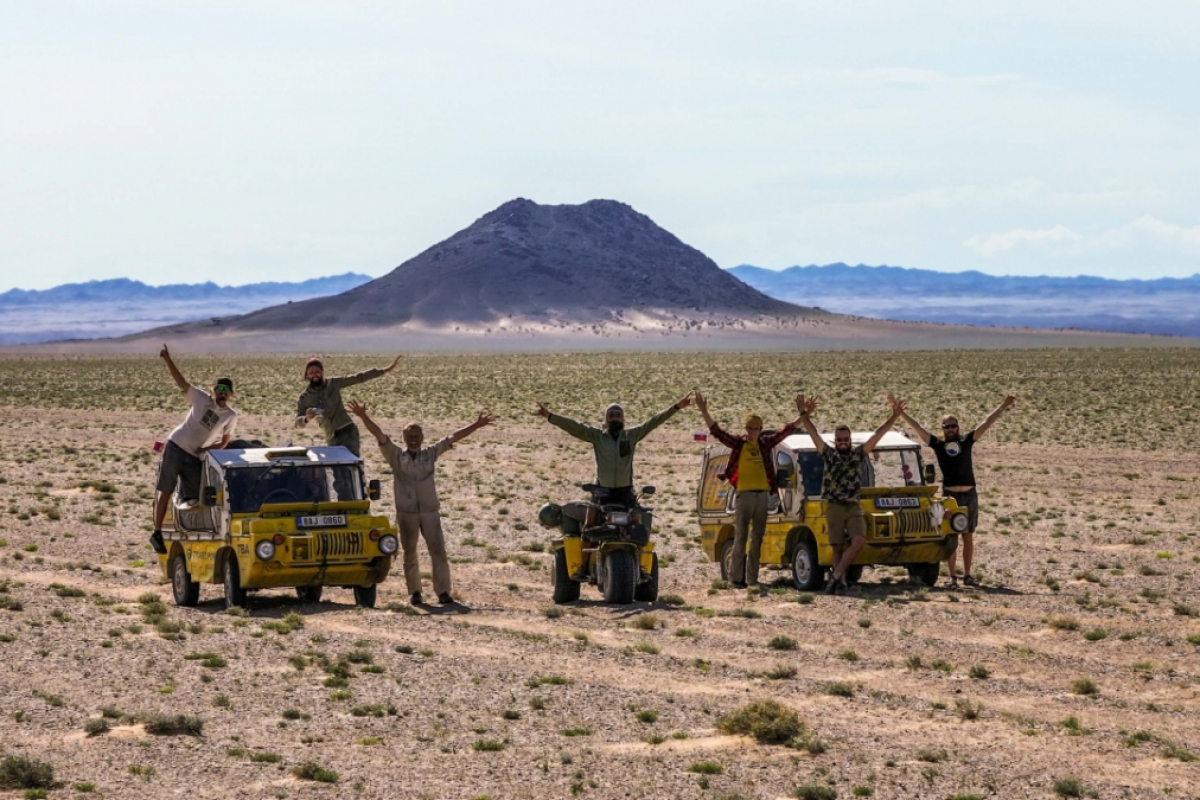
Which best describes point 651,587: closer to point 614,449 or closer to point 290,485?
point 614,449

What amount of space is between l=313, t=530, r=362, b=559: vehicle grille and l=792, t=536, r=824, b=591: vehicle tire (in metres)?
4.89

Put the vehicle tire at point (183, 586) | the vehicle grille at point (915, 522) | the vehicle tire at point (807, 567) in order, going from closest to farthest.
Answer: the vehicle tire at point (183, 586) → the vehicle grille at point (915, 522) → the vehicle tire at point (807, 567)

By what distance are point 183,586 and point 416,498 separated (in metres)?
2.55

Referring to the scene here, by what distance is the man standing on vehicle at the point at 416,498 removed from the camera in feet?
56.3

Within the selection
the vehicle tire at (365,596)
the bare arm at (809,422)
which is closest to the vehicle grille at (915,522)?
the bare arm at (809,422)

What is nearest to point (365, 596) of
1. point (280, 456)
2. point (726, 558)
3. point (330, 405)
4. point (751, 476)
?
point (280, 456)

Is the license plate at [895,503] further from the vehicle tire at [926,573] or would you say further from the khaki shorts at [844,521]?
the vehicle tire at [926,573]

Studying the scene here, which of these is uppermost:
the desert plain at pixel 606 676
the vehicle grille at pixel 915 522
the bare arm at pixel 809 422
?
the bare arm at pixel 809 422

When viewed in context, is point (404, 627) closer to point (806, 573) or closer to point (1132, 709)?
point (806, 573)

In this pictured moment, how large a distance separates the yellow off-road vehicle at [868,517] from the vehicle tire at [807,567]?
0.01 metres

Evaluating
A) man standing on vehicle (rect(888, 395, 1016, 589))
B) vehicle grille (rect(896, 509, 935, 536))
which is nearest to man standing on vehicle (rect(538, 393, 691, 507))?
vehicle grille (rect(896, 509, 935, 536))

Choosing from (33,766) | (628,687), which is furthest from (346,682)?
(33,766)

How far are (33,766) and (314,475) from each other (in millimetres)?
6992

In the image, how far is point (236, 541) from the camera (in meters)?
16.3
